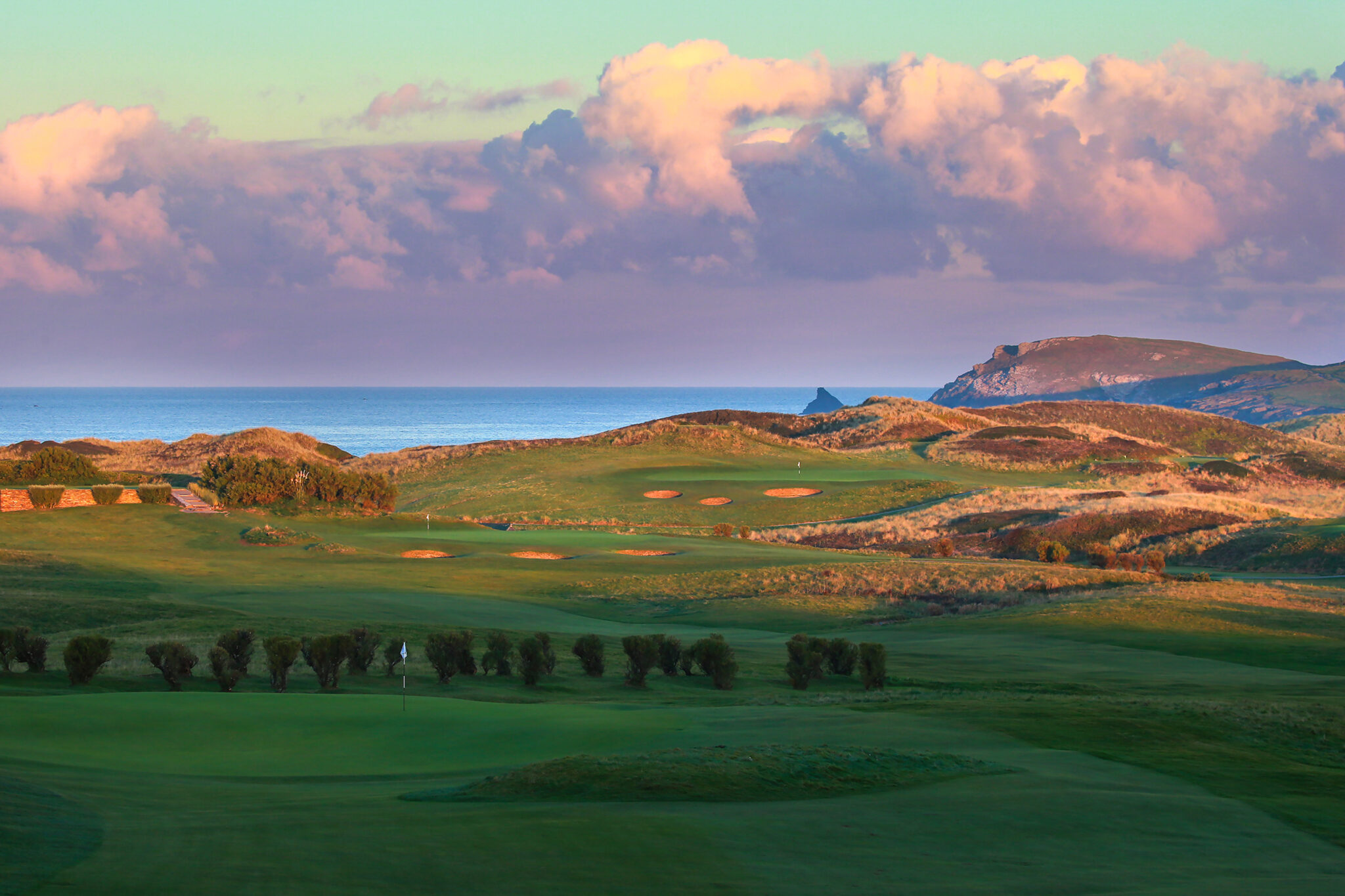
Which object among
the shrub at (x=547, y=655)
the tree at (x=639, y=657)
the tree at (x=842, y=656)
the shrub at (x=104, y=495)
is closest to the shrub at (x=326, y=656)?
Result: the shrub at (x=547, y=655)

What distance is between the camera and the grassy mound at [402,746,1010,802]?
9.84 meters

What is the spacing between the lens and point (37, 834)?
7297 mm

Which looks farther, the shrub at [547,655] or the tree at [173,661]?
the shrub at [547,655]

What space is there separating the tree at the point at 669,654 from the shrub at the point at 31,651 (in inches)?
431

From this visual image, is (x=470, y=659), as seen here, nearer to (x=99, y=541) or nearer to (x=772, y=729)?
(x=772, y=729)

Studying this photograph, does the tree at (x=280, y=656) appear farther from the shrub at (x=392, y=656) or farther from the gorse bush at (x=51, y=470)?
the gorse bush at (x=51, y=470)

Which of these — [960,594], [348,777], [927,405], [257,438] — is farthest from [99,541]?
[927,405]

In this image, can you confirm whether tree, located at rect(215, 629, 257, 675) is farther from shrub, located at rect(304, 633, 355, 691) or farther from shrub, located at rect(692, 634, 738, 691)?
shrub, located at rect(692, 634, 738, 691)

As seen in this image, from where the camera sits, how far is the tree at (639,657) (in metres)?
20.0

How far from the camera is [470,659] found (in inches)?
794

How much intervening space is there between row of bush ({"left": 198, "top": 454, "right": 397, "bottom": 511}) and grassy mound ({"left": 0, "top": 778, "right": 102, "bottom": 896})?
4707cm

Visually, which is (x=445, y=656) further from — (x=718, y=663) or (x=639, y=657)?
(x=718, y=663)

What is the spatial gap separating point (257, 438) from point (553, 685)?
71983mm

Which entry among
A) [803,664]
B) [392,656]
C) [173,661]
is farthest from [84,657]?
[803,664]
